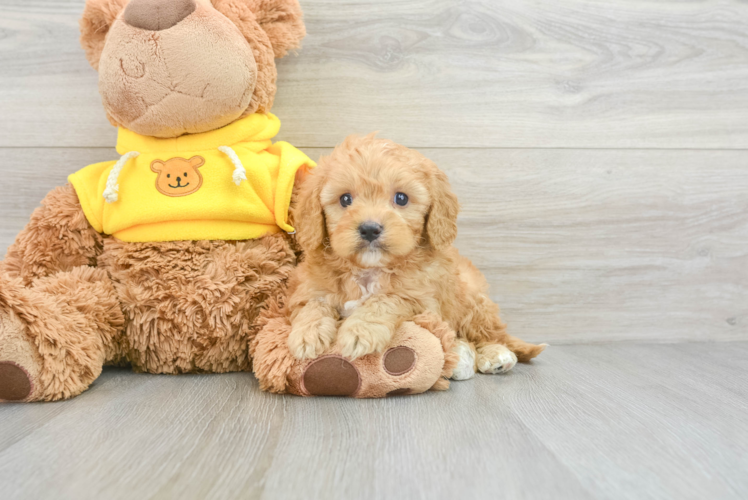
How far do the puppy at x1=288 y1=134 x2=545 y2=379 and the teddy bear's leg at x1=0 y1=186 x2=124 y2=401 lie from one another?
47cm

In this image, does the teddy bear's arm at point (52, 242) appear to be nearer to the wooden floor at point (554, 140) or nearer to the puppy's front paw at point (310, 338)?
the wooden floor at point (554, 140)

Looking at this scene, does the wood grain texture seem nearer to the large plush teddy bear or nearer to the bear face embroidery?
the large plush teddy bear

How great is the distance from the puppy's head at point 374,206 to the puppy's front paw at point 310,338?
0.17 m

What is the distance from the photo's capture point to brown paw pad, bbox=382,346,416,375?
1.21 meters

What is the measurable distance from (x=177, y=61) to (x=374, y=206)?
60 centimetres

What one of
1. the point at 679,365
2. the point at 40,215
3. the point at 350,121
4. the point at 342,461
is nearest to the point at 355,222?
the point at 342,461

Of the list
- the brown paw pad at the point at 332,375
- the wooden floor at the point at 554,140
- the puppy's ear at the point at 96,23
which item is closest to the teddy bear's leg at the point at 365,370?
the brown paw pad at the point at 332,375

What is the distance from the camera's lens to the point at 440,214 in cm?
Answer: 130

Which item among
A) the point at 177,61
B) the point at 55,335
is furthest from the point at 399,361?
the point at 177,61

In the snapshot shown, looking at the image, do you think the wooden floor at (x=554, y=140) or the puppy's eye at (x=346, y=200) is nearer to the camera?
the puppy's eye at (x=346, y=200)

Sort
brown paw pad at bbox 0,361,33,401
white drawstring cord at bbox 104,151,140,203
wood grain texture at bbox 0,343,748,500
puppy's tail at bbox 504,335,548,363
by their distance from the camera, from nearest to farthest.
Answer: wood grain texture at bbox 0,343,748,500, brown paw pad at bbox 0,361,33,401, white drawstring cord at bbox 104,151,140,203, puppy's tail at bbox 504,335,548,363

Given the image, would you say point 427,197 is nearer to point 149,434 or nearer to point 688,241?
point 149,434

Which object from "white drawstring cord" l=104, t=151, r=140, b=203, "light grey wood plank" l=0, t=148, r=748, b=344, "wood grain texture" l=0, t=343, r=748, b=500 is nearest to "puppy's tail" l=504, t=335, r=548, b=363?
"wood grain texture" l=0, t=343, r=748, b=500

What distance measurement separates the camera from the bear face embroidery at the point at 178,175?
4.58ft
